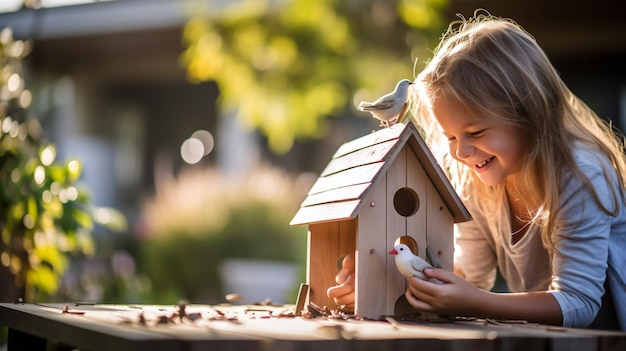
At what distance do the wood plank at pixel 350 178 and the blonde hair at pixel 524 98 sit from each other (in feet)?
1.13

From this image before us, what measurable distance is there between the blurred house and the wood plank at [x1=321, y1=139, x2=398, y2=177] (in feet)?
21.4

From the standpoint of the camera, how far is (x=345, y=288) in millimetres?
2482

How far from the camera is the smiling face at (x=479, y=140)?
2518mm

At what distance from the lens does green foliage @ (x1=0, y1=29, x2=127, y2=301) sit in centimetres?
403

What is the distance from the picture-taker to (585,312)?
2340mm

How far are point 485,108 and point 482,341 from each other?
908 mm

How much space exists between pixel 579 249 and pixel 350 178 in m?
0.71

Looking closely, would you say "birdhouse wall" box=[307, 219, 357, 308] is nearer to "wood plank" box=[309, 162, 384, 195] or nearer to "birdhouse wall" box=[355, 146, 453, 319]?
"wood plank" box=[309, 162, 384, 195]

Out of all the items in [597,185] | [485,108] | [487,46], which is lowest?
[597,185]

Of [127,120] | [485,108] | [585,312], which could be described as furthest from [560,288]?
[127,120]

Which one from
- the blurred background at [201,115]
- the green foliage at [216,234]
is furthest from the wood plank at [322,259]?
the green foliage at [216,234]

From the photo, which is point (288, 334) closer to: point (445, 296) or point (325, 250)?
point (445, 296)

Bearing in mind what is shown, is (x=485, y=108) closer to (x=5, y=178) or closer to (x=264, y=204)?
(x=5, y=178)

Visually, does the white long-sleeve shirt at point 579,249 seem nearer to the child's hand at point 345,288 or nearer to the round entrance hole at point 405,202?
the round entrance hole at point 405,202
